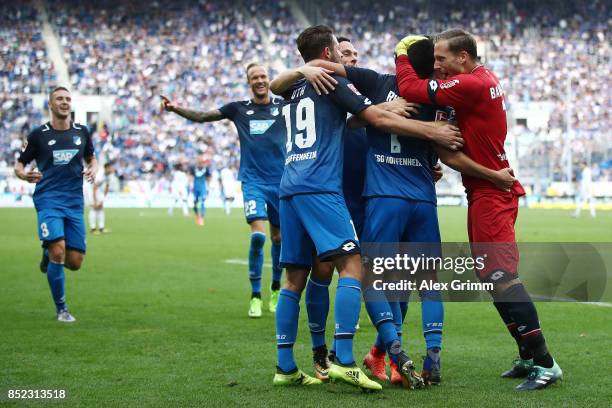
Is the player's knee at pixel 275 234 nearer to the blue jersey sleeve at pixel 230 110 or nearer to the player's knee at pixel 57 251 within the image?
the blue jersey sleeve at pixel 230 110

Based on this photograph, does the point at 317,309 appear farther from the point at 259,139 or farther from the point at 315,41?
the point at 259,139

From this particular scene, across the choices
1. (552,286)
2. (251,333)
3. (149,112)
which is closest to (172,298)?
(251,333)

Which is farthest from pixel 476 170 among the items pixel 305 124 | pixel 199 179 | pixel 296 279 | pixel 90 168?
pixel 199 179

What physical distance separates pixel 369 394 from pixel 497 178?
162cm

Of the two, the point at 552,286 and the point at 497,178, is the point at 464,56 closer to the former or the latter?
the point at 497,178

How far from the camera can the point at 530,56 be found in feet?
A: 165

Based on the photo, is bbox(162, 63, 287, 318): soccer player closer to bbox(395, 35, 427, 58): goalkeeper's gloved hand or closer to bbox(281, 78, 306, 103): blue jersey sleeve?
bbox(281, 78, 306, 103): blue jersey sleeve

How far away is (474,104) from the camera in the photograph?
5.71 meters

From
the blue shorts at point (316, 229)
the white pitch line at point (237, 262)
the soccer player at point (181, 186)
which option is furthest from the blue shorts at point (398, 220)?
the soccer player at point (181, 186)

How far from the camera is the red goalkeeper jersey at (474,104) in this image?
5.59 meters

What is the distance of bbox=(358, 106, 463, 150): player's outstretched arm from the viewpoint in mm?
5555

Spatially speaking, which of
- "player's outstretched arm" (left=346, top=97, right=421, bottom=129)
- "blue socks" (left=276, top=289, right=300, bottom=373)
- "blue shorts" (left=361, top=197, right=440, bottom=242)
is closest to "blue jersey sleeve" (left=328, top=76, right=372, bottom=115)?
"player's outstretched arm" (left=346, top=97, right=421, bottom=129)

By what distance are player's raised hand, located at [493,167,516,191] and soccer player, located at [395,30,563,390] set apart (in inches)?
1.9

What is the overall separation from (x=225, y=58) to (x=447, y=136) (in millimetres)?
44764
